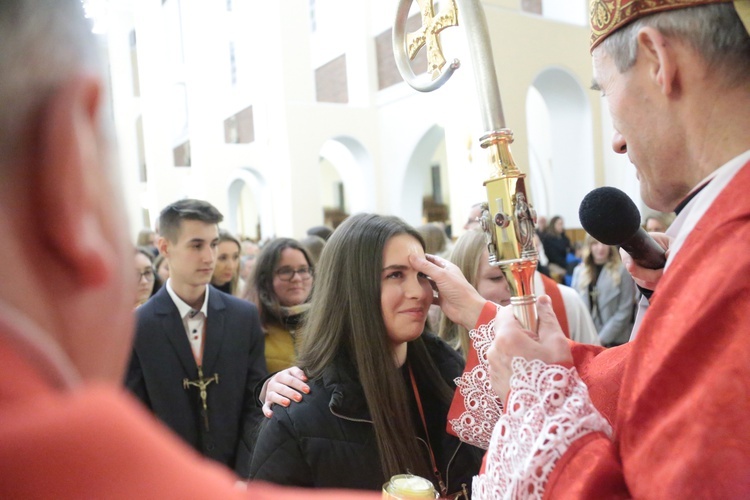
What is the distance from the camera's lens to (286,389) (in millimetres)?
1861

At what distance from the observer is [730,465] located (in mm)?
685

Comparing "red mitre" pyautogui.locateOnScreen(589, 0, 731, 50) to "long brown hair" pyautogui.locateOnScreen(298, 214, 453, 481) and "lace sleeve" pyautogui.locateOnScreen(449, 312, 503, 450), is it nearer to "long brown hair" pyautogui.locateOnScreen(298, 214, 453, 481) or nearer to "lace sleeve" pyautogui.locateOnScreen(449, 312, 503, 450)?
"lace sleeve" pyautogui.locateOnScreen(449, 312, 503, 450)

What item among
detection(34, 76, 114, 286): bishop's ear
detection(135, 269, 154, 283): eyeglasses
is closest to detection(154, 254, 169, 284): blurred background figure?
detection(135, 269, 154, 283): eyeglasses

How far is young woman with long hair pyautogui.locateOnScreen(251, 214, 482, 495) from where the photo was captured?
174cm

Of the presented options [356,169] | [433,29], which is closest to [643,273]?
[433,29]

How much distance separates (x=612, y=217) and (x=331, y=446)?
1.05 m

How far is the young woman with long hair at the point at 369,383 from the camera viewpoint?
174 centimetres

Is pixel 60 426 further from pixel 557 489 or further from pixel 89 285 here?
pixel 557 489

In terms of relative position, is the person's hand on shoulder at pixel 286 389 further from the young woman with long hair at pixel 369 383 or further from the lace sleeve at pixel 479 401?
the lace sleeve at pixel 479 401

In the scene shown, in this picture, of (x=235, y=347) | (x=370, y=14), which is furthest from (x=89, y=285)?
(x=370, y=14)

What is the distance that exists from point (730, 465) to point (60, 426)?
2.36ft

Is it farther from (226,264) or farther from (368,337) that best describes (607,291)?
(368,337)

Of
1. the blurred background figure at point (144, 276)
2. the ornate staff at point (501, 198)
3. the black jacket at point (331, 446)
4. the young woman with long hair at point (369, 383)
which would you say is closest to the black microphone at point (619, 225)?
the ornate staff at point (501, 198)

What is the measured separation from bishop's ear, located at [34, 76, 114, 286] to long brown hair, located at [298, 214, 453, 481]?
148 centimetres
